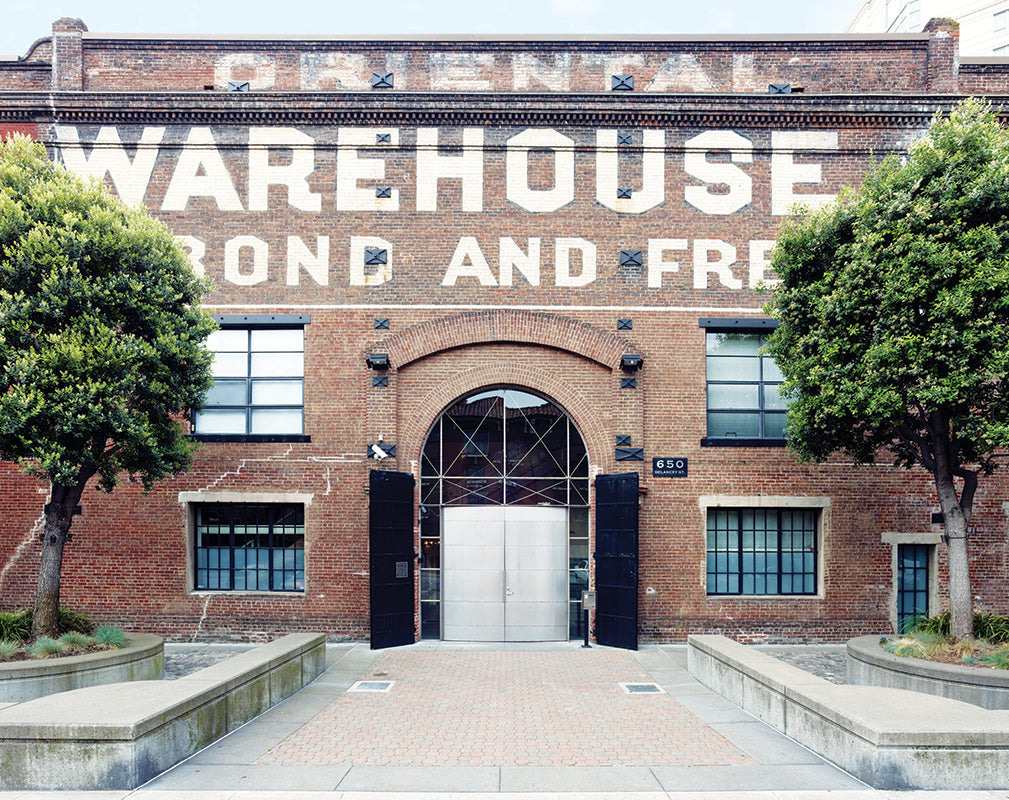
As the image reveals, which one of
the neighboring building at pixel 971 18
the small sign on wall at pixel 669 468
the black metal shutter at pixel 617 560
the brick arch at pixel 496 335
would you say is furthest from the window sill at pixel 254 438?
the neighboring building at pixel 971 18

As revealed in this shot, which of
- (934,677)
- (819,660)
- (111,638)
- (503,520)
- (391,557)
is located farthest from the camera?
(503,520)

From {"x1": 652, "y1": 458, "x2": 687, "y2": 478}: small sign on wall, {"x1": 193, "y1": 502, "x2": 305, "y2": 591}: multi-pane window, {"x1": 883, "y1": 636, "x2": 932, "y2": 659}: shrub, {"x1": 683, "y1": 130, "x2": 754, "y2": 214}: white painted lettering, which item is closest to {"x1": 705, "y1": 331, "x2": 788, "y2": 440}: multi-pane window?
{"x1": 652, "y1": 458, "x2": 687, "y2": 478}: small sign on wall

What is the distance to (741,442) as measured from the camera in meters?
14.6

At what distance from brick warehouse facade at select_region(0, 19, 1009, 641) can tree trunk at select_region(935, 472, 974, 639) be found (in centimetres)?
321

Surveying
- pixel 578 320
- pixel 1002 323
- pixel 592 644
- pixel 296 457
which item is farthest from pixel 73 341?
pixel 1002 323

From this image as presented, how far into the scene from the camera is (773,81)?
15258mm

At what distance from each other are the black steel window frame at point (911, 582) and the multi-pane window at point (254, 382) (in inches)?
483

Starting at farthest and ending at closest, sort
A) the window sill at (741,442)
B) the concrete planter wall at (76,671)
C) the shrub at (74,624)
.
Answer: the window sill at (741,442) < the shrub at (74,624) < the concrete planter wall at (76,671)

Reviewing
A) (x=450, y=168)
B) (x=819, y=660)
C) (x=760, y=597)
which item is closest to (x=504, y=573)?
(x=760, y=597)

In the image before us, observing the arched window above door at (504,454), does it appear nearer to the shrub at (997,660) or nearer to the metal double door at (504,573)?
Result: the metal double door at (504,573)

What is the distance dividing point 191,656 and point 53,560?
3173 mm

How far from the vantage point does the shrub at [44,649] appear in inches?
401

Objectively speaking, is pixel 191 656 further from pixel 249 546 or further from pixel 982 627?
pixel 982 627

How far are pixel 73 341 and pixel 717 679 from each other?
405 inches
